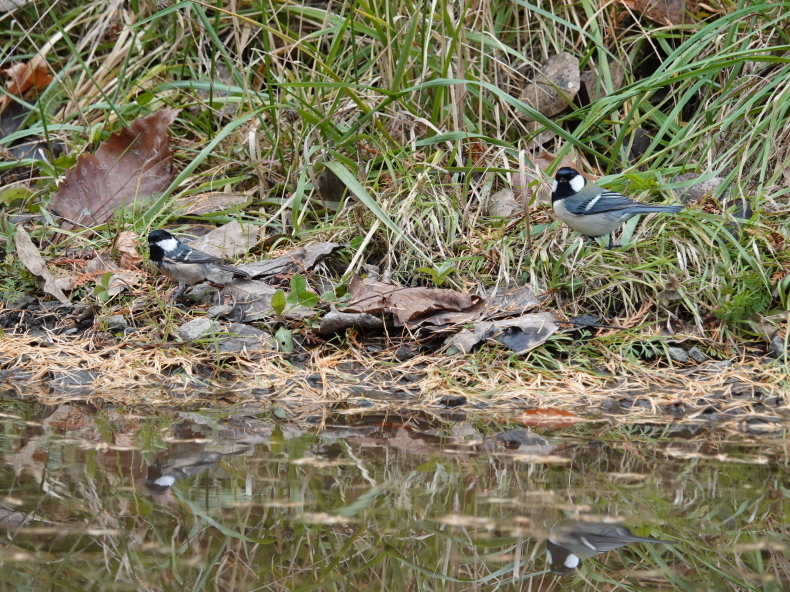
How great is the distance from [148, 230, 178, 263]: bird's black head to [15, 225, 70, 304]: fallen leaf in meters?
0.53

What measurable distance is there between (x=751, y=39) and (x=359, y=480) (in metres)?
4.24

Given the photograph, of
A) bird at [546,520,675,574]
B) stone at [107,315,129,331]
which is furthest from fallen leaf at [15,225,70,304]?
bird at [546,520,675,574]

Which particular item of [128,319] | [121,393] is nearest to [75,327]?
[128,319]

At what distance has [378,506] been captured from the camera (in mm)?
2322

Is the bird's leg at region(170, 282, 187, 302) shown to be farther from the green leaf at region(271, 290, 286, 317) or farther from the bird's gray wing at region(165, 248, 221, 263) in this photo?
the green leaf at region(271, 290, 286, 317)

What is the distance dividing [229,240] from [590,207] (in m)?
2.13

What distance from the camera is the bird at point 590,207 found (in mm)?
4246

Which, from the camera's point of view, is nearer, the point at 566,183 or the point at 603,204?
the point at 603,204

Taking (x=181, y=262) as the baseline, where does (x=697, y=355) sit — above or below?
below

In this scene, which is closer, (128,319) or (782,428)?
(782,428)

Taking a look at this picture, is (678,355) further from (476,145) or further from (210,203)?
(210,203)

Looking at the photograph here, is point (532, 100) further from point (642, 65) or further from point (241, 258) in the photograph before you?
point (241, 258)

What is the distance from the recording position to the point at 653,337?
13.2ft

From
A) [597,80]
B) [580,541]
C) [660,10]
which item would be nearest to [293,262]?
[597,80]
